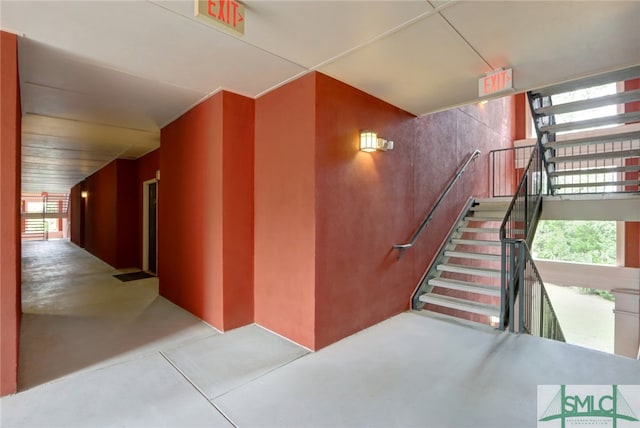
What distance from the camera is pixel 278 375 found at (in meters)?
2.51

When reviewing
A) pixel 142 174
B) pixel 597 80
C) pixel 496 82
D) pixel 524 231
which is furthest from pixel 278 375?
pixel 142 174

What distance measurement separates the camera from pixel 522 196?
4504 mm

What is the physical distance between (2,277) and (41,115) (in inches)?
115

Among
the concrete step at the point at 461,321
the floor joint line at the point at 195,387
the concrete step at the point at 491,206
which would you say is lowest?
the floor joint line at the point at 195,387

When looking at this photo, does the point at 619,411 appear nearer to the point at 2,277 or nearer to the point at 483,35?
the point at 483,35

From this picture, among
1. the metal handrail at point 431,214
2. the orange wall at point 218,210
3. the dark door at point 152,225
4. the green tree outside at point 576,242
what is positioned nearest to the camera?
the orange wall at point 218,210

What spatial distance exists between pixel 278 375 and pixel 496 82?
3.14 metres

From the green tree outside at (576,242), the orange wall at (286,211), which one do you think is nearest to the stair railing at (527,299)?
the orange wall at (286,211)

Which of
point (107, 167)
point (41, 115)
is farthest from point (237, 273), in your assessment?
point (107, 167)

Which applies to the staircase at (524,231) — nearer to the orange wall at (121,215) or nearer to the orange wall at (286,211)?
the orange wall at (286,211)

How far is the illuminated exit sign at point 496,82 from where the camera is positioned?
2777mm

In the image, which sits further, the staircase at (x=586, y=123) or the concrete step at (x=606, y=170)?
A: the concrete step at (x=606, y=170)

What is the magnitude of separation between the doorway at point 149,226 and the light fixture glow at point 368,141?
5.19 metres

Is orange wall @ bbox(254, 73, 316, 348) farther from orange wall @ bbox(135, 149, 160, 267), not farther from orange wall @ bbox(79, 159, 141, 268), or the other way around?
orange wall @ bbox(79, 159, 141, 268)
